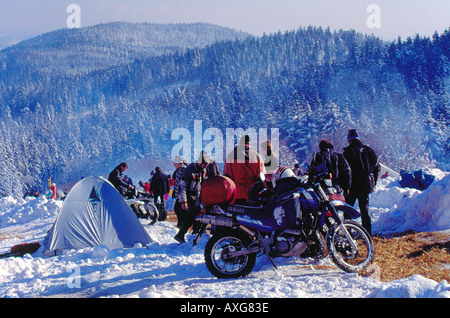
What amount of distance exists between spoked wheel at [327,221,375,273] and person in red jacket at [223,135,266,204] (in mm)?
1756

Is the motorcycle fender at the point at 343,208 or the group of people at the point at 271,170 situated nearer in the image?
the motorcycle fender at the point at 343,208

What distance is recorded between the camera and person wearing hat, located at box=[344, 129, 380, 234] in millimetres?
6961

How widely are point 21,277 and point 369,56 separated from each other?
96.5m

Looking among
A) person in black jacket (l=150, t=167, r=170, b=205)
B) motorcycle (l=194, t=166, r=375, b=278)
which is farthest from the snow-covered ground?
person in black jacket (l=150, t=167, r=170, b=205)

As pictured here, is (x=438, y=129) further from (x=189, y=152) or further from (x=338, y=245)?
(x=338, y=245)

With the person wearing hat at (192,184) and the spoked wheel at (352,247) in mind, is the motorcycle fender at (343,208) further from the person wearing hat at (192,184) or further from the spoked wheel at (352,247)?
the person wearing hat at (192,184)

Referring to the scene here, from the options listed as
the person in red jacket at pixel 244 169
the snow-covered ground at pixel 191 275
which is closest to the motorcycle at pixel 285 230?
the snow-covered ground at pixel 191 275

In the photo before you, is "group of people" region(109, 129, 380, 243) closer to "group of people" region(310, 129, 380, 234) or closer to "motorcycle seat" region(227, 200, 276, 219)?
"group of people" region(310, 129, 380, 234)

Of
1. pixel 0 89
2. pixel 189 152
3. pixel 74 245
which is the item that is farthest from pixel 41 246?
pixel 0 89

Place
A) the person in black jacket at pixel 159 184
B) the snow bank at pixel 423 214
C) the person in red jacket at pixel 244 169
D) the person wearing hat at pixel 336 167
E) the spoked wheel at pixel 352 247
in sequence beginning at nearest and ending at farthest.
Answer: the spoked wheel at pixel 352 247, the person in red jacket at pixel 244 169, the person wearing hat at pixel 336 167, the snow bank at pixel 423 214, the person in black jacket at pixel 159 184

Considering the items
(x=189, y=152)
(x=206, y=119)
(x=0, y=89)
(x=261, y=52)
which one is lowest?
(x=189, y=152)

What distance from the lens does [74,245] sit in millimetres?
7809

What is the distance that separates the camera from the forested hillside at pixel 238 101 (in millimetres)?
63688

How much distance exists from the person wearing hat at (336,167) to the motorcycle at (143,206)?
7146 millimetres
